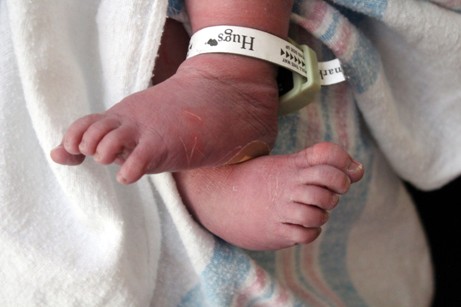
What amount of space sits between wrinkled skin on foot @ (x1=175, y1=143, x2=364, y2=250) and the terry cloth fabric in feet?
0.09

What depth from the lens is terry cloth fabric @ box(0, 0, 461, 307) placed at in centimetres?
63

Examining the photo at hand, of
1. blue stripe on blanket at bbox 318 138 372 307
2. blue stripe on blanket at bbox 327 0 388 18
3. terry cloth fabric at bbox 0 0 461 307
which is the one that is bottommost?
blue stripe on blanket at bbox 318 138 372 307

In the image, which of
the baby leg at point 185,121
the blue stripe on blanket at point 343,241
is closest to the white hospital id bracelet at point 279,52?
the baby leg at point 185,121

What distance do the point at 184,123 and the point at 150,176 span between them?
0.43ft

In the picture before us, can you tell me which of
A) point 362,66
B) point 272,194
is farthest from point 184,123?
point 362,66

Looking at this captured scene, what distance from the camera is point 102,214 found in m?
0.64

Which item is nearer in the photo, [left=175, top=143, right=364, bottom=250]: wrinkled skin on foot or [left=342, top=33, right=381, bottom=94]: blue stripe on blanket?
[left=175, top=143, right=364, bottom=250]: wrinkled skin on foot

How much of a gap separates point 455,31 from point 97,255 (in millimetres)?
462

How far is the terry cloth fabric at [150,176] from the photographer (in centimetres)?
63

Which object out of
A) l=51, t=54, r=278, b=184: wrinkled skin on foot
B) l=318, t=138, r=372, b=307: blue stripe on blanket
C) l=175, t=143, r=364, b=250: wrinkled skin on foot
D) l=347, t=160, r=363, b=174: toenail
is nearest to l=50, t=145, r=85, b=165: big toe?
l=51, t=54, r=278, b=184: wrinkled skin on foot

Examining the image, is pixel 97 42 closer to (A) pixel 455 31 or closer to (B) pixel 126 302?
(B) pixel 126 302

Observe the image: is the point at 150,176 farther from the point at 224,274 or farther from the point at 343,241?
the point at 343,241

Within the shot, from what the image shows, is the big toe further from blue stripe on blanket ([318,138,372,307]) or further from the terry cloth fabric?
blue stripe on blanket ([318,138,372,307])

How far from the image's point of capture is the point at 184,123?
21.7 inches
